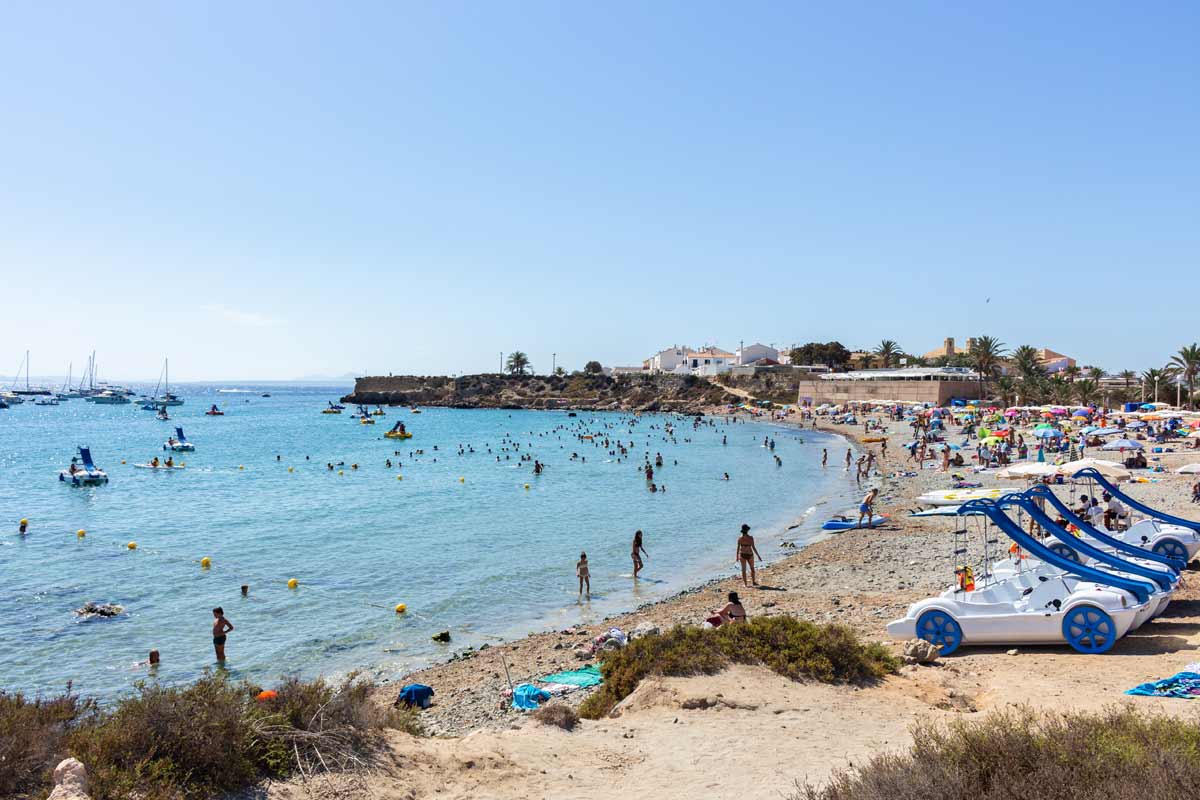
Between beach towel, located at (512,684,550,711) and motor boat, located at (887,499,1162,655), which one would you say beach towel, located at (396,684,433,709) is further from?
motor boat, located at (887,499,1162,655)

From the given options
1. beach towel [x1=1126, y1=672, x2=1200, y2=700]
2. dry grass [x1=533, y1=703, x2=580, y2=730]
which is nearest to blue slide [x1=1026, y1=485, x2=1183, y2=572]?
beach towel [x1=1126, y1=672, x2=1200, y2=700]

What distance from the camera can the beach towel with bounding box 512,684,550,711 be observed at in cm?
1080

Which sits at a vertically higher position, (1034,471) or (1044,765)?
(1034,471)

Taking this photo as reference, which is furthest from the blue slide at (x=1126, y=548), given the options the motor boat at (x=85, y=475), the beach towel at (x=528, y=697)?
the motor boat at (x=85, y=475)

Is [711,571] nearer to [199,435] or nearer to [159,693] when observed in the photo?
[159,693]

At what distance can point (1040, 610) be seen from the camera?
10297 mm

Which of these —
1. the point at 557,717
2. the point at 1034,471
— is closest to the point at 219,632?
the point at 557,717

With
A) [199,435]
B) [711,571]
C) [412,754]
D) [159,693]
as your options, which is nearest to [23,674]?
[159,693]

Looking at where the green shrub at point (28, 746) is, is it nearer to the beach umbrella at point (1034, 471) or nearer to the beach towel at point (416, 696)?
the beach towel at point (416, 696)

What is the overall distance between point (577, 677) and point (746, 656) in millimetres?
3372

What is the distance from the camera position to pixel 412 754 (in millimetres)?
7012

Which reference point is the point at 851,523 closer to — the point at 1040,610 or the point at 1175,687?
the point at 1040,610

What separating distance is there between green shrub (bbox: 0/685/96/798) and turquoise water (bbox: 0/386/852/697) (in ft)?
23.8

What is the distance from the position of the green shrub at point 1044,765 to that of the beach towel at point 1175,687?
8.37 ft
